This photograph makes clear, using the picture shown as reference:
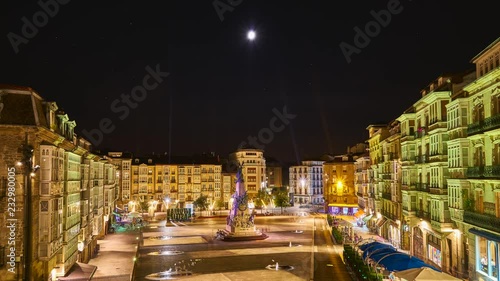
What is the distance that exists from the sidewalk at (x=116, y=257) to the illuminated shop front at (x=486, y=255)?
2716cm

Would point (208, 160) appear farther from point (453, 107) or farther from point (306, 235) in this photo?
point (453, 107)

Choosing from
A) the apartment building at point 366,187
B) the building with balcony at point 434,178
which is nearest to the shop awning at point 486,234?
the building with balcony at point 434,178

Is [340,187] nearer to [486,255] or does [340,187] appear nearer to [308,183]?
[308,183]

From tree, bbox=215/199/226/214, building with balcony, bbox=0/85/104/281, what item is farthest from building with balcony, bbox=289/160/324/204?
building with balcony, bbox=0/85/104/281

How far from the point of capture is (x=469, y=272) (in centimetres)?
3531

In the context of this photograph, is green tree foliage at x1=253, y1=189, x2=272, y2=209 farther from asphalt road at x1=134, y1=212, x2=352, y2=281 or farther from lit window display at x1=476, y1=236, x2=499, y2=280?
lit window display at x1=476, y1=236, x2=499, y2=280

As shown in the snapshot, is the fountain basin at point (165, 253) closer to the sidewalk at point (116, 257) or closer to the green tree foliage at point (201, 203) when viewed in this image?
the sidewalk at point (116, 257)

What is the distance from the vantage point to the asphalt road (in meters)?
41.3

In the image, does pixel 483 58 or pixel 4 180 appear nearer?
pixel 4 180

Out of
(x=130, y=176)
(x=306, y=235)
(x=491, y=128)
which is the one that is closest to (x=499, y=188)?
(x=491, y=128)

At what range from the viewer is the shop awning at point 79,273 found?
117 feet

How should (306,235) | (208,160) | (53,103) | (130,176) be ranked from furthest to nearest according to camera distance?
(208,160), (130,176), (306,235), (53,103)

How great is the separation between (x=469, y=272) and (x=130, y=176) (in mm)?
106438

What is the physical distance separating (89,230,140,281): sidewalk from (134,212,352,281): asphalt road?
3.76 ft
